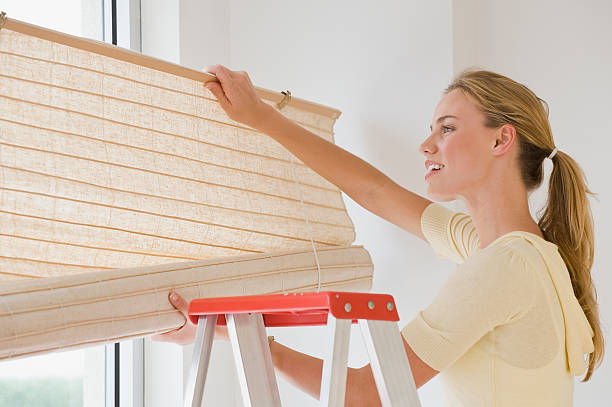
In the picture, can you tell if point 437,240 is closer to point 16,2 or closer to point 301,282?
point 301,282

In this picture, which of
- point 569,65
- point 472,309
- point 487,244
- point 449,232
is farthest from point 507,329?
point 569,65

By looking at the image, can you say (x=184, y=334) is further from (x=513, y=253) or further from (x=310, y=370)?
(x=513, y=253)

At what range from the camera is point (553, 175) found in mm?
1293

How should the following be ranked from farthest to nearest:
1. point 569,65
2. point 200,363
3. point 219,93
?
point 569,65 < point 219,93 < point 200,363

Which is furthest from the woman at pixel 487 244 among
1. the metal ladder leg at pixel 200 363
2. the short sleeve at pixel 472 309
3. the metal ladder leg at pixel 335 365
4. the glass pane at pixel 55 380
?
Result: the glass pane at pixel 55 380

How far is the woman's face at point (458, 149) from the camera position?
1.25 m

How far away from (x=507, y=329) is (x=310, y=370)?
1.04 feet

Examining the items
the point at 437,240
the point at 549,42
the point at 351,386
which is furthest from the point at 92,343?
the point at 549,42

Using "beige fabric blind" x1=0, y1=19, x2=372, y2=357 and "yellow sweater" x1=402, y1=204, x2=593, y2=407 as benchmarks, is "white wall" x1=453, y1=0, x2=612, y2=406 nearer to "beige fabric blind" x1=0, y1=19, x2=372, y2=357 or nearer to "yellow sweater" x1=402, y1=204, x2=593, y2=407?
"yellow sweater" x1=402, y1=204, x2=593, y2=407

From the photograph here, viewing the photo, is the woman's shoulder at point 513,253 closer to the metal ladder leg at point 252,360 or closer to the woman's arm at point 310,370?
the woman's arm at point 310,370

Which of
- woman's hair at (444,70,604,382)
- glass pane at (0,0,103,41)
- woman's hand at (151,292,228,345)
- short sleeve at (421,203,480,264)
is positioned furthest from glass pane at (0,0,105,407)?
woman's hair at (444,70,604,382)

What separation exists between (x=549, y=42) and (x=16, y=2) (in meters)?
1.16

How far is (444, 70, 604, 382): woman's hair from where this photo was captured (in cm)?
124

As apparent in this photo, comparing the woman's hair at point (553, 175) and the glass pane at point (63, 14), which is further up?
the glass pane at point (63, 14)
